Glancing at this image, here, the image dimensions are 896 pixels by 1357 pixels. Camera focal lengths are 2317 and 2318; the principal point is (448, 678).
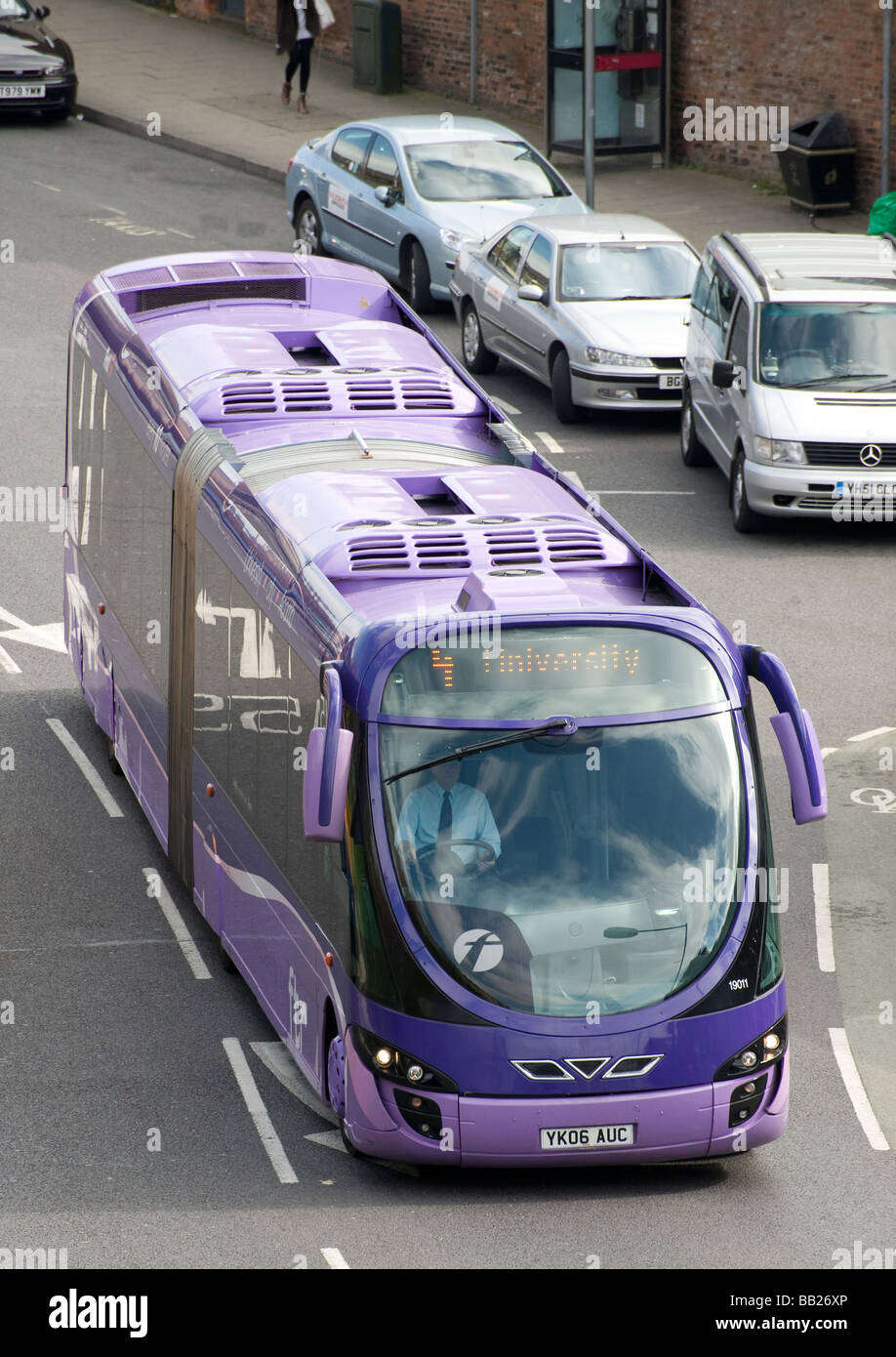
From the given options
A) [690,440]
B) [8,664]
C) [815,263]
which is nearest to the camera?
[8,664]

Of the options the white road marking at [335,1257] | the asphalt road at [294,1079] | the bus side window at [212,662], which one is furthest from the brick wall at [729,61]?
the white road marking at [335,1257]

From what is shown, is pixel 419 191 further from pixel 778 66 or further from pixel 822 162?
pixel 778 66

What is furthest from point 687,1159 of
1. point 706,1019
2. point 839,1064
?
point 839,1064

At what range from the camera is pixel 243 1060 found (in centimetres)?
1072

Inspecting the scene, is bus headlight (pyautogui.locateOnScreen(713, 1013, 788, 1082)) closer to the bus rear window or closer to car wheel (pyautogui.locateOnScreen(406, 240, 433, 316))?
the bus rear window

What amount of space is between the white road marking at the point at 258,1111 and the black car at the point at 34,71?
2448 centimetres

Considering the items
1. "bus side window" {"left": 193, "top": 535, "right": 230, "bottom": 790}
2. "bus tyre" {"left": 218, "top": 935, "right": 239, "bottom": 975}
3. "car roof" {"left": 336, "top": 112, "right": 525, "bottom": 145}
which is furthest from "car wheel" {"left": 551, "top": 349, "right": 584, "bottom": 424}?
"bus tyre" {"left": 218, "top": 935, "right": 239, "bottom": 975}

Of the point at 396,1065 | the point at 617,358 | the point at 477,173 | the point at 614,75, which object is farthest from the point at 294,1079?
the point at 614,75

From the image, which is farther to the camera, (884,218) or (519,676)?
(884,218)

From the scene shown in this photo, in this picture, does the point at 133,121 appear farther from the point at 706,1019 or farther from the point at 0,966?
the point at 706,1019

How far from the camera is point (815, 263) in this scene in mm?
19859

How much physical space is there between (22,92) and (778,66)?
10725 mm

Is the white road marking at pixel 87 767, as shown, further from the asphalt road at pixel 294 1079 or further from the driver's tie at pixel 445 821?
the driver's tie at pixel 445 821

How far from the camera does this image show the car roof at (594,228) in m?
22.2
